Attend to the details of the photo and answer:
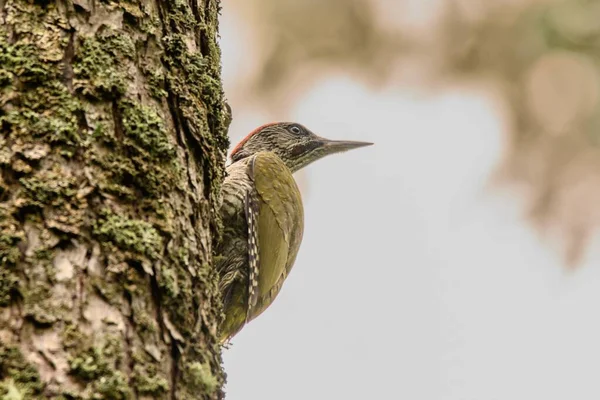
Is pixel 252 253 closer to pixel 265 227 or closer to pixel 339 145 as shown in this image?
pixel 265 227

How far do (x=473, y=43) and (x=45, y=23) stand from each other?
335 centimetres

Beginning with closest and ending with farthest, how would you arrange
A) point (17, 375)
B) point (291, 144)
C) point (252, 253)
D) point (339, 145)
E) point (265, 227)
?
point (17, 375) → point (252, 253) → point (265, 227) → point (291, 144) → point (339, 145)

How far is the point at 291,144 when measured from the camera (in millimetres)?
5121

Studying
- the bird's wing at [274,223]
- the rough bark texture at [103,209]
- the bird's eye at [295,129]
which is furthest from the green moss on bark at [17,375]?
the bird's eye at [295,129]

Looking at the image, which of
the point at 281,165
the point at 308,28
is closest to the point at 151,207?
the point at 281,165

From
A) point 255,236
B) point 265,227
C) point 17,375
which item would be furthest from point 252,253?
point 17,375

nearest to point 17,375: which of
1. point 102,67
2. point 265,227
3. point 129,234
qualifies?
point 129,234

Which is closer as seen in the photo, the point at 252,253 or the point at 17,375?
the point at 17,375

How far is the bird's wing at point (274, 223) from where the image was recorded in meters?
3.65

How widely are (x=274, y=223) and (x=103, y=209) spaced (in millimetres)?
2057

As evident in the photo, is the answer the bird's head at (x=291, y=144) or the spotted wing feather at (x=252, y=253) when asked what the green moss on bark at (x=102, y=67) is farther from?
the bird's head at (x=291, y=144)

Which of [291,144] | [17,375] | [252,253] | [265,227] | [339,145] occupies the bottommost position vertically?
[17,375]

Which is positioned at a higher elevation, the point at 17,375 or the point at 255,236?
the point at 255,236

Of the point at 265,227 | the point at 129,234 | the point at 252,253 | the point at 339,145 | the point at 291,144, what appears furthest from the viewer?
the point at 339,145
